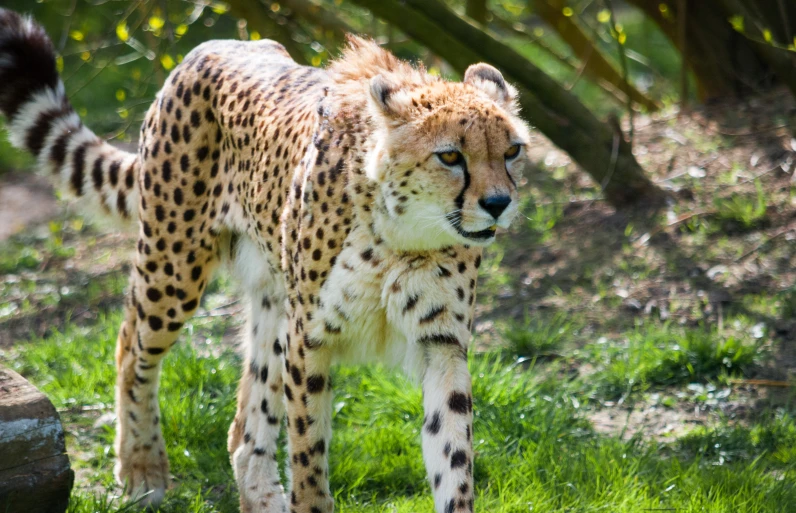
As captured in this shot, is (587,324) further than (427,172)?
Yes

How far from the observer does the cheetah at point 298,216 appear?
2.53 meters

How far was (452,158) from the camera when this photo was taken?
2.45 metres

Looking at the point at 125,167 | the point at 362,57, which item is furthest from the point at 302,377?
the point at 125,167

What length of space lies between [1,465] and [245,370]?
43.0 inches

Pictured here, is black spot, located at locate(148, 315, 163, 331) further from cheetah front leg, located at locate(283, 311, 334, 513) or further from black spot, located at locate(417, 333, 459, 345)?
black spot, located at locate(417, 333, 459, 345)

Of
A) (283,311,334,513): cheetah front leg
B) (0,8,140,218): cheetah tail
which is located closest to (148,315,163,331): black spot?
(0,8,140,218): cheetah tail

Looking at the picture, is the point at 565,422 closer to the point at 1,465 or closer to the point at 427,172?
the point at 427,172

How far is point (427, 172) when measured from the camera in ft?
8.12

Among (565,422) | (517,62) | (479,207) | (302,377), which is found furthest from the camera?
(517,62)

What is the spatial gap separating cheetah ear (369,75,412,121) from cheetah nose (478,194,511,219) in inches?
13.7

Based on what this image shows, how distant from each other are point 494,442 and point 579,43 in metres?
3.40

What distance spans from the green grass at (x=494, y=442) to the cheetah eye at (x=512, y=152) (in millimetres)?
1064

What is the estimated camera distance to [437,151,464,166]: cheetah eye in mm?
2449

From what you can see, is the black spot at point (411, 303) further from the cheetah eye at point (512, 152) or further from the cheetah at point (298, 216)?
the cheetah eye at point (512, 152)
